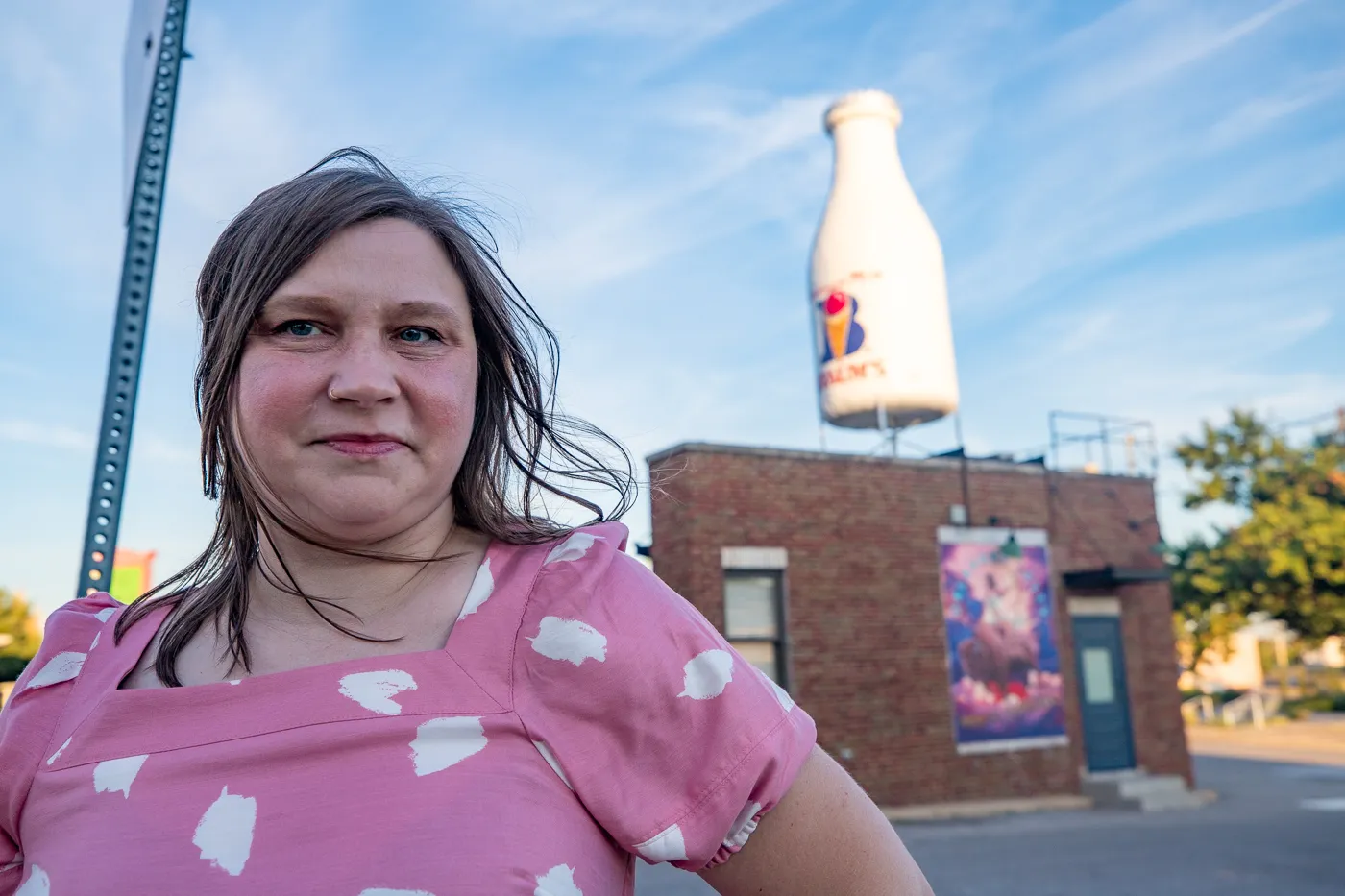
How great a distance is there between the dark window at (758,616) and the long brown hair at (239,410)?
1116cm

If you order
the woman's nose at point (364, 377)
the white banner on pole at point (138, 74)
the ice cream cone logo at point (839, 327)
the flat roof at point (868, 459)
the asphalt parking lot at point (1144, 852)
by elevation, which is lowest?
the asphalt parking lot at point (1144, 852)

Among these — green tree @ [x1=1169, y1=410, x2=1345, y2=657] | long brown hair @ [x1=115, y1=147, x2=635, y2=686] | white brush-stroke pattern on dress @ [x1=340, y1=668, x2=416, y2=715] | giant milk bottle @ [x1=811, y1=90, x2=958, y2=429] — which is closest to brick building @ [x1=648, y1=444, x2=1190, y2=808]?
giant milk bottle @ [x1=811, y1=90, x2=958, y2=429]

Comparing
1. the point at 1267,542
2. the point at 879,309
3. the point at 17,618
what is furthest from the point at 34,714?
the point at 17,618

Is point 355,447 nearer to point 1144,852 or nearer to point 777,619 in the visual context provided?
point 1144,852

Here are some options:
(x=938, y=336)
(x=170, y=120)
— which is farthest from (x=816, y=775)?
(x=938, y=336)

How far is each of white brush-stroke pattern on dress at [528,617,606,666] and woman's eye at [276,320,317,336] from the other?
44 centimetres

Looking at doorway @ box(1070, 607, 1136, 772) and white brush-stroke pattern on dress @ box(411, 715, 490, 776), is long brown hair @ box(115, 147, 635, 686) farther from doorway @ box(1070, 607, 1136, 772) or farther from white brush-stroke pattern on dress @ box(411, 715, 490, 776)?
doorway @ box(1070, 607, 1136, 772)

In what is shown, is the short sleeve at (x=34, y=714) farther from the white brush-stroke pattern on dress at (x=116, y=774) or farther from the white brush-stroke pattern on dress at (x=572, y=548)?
the white brush-stroke pattern on dress at (x=572, y=548)

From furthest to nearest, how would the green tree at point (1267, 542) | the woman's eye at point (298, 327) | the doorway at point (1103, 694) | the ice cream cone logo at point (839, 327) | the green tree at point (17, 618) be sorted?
the green tree at point (17, 618) < the green tree at point (1267, 542) < the ice cream cone logo at point (839, 327) < the doorway at point (1103, 694) < the woman's eye at point (298, 327)

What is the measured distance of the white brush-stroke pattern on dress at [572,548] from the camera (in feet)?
4.28

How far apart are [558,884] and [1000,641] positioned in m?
14.4

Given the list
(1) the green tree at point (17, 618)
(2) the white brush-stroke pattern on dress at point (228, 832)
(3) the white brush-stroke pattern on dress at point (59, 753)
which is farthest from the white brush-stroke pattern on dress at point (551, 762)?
(1) the green tree at point (17, 618)

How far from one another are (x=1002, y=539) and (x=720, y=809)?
1462 cm

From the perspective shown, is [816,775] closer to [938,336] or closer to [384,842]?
[384,842]
